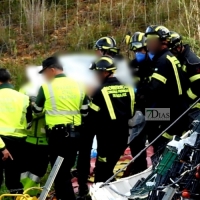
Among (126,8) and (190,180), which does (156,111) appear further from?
(126,8)

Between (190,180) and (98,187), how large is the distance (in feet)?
3.93

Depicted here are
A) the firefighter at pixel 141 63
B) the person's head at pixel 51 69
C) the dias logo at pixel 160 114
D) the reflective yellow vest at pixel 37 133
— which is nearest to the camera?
the person's head at pixel 51 69

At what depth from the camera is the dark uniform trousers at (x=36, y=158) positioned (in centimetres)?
730

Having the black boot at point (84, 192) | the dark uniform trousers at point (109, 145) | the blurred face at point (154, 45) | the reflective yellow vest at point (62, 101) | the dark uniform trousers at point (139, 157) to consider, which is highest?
the blurred face at point (154, 45)

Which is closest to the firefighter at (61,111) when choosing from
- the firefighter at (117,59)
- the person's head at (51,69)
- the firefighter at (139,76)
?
the person's head at (51,69)

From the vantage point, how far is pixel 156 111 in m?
7.62

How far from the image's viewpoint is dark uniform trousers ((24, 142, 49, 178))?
7301mm

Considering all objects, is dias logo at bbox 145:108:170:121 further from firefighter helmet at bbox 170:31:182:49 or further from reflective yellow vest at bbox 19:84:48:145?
reflective yellow vest at bbox 19:84:48:145

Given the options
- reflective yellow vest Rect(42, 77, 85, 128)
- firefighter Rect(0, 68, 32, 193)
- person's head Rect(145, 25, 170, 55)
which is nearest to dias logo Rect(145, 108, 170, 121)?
person's head Rect(145, 25, 170, 55)

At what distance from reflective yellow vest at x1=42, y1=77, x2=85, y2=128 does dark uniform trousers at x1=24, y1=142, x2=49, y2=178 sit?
0.50m

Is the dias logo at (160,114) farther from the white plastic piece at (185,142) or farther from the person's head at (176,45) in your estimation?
the white plastic piece at (185,142)

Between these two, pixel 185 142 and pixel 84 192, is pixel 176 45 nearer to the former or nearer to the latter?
pixel 84 192

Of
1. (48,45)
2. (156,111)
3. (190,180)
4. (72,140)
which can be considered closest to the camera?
(190,180)

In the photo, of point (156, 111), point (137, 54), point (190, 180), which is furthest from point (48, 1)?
point (190, 180)
